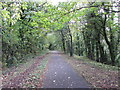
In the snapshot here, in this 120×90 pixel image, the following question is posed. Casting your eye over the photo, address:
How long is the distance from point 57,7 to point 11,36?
192 inches

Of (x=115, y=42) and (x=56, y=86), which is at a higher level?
(x=115, y=42)

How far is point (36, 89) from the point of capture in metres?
4.19

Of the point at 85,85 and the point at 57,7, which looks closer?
the point at 85,85

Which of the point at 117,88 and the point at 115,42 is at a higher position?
the point at 115,42

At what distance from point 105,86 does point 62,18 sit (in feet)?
14.1

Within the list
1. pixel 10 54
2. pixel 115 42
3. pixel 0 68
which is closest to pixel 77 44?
pixel 115 42

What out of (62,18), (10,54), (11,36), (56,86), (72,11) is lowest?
(56,86)

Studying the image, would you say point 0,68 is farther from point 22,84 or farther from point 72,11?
point 72,11

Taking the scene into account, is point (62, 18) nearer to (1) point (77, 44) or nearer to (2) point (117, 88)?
(2) point (117, 88)

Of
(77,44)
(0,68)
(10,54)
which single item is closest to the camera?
(0,68)

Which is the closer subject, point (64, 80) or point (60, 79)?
point (64, 80)

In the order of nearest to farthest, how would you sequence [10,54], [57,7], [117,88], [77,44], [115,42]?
Answer: [117,88] → [57,7] → [10,54] → [115,42] → [77,44]

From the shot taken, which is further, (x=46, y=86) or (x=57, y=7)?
(x=57, y=7)

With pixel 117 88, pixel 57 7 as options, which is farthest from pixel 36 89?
pixel 57 7
